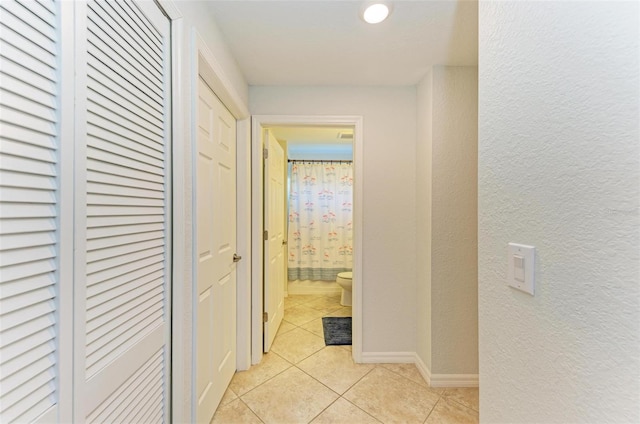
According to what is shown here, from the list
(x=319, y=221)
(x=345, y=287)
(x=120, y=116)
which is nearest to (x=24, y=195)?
(x=120, y=116)

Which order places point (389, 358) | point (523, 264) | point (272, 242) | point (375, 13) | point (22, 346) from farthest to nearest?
point (272, 242)
point (389, 358)
point (375, 13)
point (523, 264)
point (22, 346)

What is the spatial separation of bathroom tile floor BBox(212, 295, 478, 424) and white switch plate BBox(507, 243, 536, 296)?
50.2 inches

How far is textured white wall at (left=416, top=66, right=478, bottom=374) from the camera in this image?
1.78m

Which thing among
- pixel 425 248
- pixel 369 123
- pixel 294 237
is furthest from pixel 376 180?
pixel 294 237

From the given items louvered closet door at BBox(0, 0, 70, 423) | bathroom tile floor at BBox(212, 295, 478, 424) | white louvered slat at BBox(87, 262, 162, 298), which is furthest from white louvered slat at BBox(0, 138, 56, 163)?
bathroom tile floor at BBox(212, 295, 478, 424)

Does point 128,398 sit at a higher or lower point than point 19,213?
lower

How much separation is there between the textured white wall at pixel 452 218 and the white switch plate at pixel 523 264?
109 centimetres

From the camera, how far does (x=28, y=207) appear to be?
0.50m

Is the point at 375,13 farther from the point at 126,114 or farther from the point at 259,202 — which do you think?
the point at 259,202

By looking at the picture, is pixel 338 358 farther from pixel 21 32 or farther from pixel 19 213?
pixel 21 32

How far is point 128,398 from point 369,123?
79.8 inches

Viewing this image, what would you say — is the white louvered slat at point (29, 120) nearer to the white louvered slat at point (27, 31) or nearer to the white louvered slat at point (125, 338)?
the white louvered slat at point (27, 31)

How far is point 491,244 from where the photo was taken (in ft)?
2.71

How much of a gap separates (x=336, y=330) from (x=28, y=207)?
2520 millimetres
